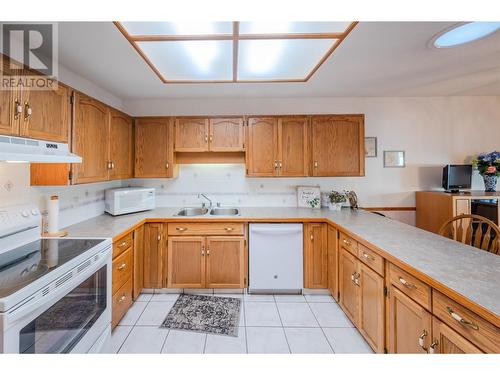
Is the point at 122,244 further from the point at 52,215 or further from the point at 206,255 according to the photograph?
the point at 206,255

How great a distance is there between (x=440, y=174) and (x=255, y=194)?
8.28 ft

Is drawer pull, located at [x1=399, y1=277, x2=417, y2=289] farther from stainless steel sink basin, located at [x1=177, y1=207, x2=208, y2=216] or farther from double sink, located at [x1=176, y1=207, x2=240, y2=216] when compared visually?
stainless steel sink basin, located at [x1=177, y1=207, x2=208, y2=216]

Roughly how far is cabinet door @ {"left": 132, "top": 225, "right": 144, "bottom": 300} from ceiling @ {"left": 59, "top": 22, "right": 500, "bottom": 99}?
63.4 inches

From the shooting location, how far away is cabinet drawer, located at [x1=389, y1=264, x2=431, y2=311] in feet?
3.79

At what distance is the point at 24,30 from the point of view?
1.58m

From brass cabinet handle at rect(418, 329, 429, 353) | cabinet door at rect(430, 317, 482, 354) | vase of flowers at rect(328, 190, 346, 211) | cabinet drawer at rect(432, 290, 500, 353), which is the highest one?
vase of flowers at rect(328, 190, 346, 211)

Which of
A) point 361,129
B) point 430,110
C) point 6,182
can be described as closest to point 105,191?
point 6,182

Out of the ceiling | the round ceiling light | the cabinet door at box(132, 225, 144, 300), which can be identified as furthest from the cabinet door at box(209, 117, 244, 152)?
the round ceiling light

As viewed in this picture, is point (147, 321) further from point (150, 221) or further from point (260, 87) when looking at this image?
point (260, 87)

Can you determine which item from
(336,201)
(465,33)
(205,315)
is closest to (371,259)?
(336,201)

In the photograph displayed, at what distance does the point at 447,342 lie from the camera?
103cm

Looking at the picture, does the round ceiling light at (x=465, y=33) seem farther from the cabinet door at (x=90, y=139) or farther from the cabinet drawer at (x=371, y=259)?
the cabinet door at (x=90, y=139)

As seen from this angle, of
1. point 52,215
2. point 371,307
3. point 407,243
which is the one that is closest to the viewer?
point 407,243

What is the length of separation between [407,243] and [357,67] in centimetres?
162
